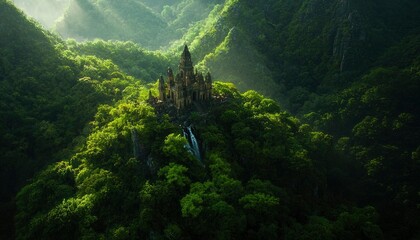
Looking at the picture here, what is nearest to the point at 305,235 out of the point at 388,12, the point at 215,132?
the point at 215,132

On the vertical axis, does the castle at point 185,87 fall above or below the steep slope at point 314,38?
below

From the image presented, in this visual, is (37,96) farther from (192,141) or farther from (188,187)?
(188,187)

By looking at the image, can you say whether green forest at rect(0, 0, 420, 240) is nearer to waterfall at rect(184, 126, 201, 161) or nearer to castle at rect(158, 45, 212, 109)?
waterfall at rect(184, 126, 201, 161)

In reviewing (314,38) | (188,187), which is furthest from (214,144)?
(314,38)

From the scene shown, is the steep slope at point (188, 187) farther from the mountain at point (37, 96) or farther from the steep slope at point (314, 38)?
the steep slope at point (314, 38)

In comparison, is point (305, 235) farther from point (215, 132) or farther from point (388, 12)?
point (388, 12)

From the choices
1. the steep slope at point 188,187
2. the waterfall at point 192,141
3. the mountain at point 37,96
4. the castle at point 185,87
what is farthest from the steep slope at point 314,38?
the waterfall at point 192,141
